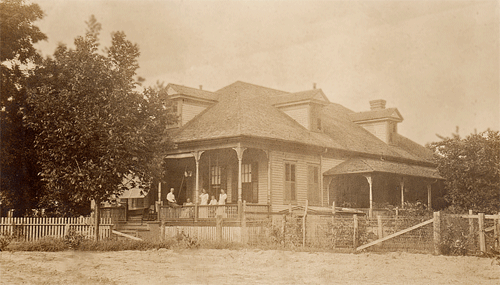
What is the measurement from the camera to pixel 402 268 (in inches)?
610

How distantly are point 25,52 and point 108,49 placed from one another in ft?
11.3

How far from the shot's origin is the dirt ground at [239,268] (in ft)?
45.6

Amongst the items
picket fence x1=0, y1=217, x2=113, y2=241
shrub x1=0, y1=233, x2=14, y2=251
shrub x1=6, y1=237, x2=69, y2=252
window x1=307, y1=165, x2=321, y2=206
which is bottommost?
shrub x1=6, y1=237, x2=69, y2=252

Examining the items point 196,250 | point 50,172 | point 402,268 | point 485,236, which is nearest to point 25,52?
point 50,172

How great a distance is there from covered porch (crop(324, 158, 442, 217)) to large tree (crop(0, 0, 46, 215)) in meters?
14.7

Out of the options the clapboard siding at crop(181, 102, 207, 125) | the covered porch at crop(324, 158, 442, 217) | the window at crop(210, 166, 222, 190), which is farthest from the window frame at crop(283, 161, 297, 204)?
the clapboard siding at crop(181, 102, 207, 125)

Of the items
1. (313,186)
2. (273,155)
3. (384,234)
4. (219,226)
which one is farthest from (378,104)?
(384,234)

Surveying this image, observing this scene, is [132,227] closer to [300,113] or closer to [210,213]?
[210,213]

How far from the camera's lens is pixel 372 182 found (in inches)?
1272

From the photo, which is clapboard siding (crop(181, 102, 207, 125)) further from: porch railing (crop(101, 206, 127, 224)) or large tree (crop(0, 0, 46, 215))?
large tree (crop(0, 0, 46, 215))

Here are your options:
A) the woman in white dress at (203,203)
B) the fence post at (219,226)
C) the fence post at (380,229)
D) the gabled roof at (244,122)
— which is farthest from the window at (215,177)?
the fence post at (380,229)

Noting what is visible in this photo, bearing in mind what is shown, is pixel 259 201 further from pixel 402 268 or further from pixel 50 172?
pixel 402 268

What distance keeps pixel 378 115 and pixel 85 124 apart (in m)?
22.9

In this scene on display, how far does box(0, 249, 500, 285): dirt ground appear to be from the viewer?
1390 cm
